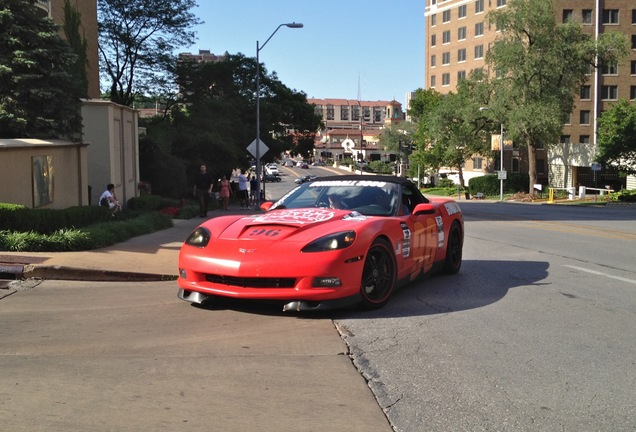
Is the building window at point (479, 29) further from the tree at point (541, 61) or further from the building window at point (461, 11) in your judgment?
the tree at point (541, 61)

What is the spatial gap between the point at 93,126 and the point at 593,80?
68042mm

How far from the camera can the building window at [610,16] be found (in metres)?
75.8

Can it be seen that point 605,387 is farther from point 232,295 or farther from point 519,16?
point 519,16

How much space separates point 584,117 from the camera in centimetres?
7781

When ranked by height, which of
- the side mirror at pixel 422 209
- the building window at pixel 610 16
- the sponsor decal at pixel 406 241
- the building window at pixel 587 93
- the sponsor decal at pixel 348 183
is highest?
the building window at pixel 610 16

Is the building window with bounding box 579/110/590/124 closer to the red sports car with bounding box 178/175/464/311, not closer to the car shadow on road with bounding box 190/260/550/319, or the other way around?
the car shadow on road with bounding box 190/260/550/319

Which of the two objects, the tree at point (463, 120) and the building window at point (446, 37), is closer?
the tree at point (463, 120)

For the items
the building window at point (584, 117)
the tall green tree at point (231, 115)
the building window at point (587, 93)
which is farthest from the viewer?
the building window at point (584, 117)

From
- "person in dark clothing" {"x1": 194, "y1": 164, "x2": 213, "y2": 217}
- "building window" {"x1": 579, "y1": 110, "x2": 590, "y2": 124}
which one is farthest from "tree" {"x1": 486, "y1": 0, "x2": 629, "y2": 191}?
"person in dark clothing" {"x1": 194, "y1": 164, "x2": 213, "y2": 217}

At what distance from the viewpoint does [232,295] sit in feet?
21.6

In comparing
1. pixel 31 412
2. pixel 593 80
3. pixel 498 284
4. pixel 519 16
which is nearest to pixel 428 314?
pixel 498 284

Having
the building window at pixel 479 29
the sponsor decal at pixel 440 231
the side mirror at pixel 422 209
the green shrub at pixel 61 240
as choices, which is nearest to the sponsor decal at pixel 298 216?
the side mirror at pixel 422 209

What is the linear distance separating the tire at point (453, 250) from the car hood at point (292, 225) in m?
2.44

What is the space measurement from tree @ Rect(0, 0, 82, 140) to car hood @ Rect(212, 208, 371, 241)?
35.7 feet
